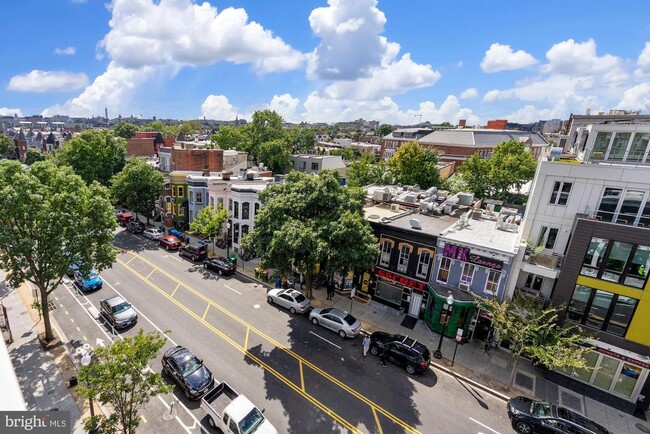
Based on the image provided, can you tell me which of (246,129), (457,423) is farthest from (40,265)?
(246,129)

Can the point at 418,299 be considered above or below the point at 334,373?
above

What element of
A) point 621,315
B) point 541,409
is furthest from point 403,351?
point 621,315

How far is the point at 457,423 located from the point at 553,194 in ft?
51.7

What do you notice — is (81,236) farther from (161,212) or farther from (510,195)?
(510,195)

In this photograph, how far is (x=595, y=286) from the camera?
62.0 ft

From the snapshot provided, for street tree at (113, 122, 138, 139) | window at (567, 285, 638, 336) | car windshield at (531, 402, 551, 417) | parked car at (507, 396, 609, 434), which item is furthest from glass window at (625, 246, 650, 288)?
street tree at (113, 122, 138, 139)

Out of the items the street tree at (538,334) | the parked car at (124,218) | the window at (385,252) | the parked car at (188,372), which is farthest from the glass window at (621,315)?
the parked car at (124,218)

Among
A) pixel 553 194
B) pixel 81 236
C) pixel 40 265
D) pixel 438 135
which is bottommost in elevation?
pixel 40 265

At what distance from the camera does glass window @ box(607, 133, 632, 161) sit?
815 inches

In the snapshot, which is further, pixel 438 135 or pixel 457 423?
pixel 438 135

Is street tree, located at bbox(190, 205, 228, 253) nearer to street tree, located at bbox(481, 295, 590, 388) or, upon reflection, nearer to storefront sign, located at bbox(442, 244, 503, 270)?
storefront sign, located at bbox(442, 244, 503, 270)

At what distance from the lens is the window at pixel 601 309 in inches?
727

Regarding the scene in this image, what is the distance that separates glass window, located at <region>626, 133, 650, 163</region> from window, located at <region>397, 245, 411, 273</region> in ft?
51.7

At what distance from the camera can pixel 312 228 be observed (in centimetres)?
2192
